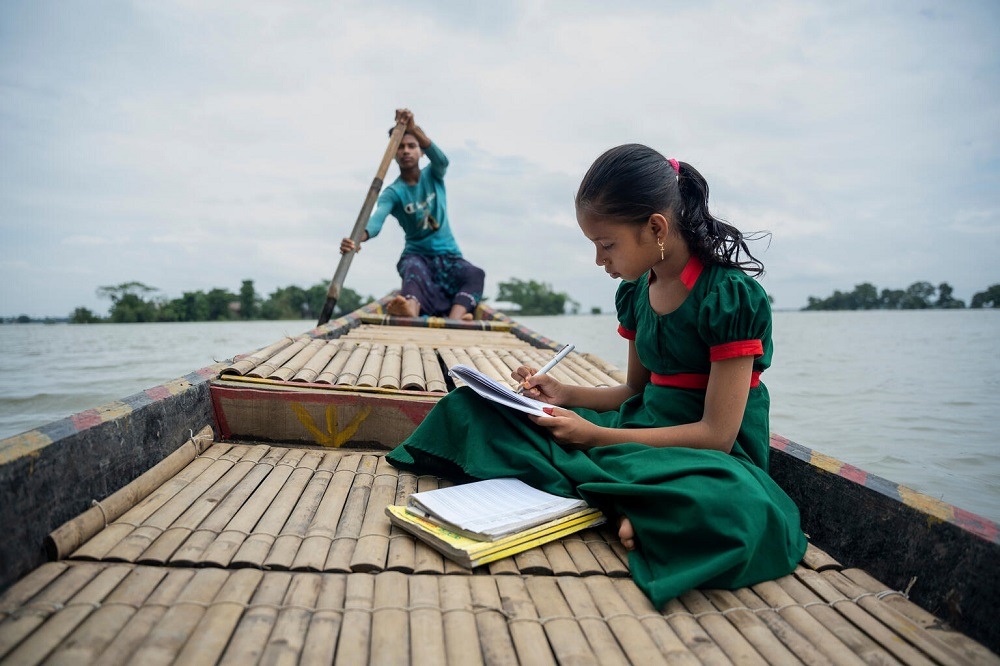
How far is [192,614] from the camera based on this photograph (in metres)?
0.83

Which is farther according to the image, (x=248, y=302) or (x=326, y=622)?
(x=248, y=302)

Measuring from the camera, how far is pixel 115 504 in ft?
3.64

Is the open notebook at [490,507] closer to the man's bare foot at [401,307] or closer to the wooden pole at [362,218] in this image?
the man's bare foot at [401,307]

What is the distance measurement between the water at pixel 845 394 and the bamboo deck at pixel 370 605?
1018 millimetres

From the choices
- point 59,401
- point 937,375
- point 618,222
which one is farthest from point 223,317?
point 618,222

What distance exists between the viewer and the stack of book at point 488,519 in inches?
41.3

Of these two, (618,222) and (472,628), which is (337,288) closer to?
(618,222)

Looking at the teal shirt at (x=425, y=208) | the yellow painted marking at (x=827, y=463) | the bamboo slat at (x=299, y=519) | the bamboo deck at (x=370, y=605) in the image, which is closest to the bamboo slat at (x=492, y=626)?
the bamboo deck at (x=370, y=605)

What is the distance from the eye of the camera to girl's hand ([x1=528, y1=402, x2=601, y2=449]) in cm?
127

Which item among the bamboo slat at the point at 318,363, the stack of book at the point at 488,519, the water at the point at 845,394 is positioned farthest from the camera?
the water at the point at 845,394

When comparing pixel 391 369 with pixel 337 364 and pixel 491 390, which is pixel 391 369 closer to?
pixel 337 364

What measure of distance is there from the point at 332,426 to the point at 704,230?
1.10 metres

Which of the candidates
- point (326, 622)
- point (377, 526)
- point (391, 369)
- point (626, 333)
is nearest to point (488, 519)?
point (377, 526)

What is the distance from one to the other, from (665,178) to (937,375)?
6.40 m
